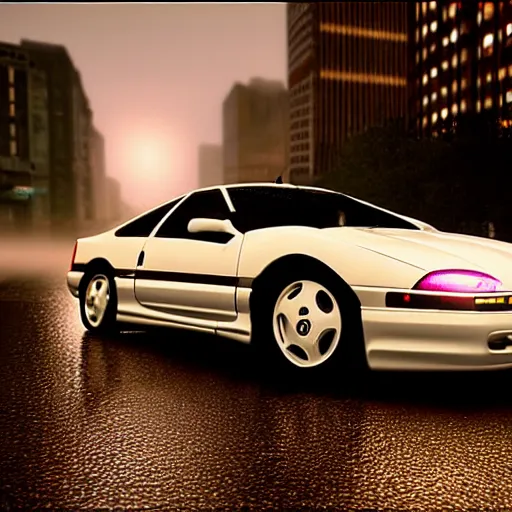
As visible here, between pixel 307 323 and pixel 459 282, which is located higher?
pixel 459 282

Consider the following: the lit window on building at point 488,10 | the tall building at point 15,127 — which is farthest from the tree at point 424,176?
the tall building at point 15,127

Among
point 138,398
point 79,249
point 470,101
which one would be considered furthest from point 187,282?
point 470,101

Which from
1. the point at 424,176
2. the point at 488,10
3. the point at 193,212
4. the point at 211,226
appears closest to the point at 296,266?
the point at 211,226

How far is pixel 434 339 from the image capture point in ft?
14.6

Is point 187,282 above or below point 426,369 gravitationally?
above

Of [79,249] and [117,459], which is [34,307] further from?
[117,459]

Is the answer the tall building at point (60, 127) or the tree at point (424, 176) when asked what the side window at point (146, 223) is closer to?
the tree at point (424, 176)

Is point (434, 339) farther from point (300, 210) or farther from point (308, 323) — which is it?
point (300, 210)

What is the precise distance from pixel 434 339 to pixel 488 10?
312 ft

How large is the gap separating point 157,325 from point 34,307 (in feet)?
13.0

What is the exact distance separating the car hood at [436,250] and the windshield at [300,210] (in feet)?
1.88

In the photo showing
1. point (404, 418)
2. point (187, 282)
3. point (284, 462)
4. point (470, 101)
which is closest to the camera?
point (284, 462)

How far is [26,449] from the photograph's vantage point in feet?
11.6

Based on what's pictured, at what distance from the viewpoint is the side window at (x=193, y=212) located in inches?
242
